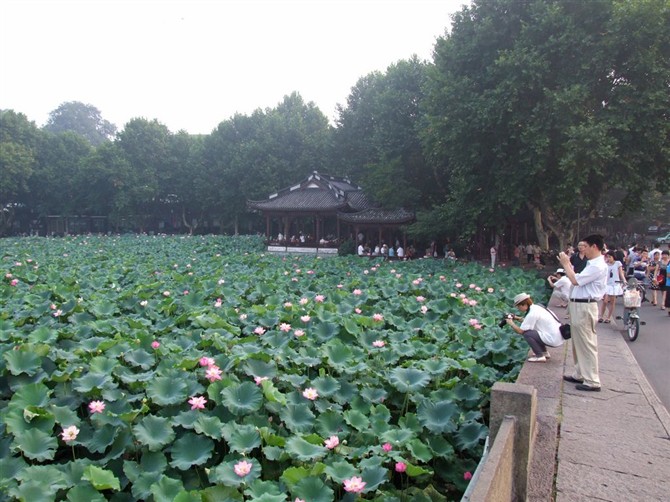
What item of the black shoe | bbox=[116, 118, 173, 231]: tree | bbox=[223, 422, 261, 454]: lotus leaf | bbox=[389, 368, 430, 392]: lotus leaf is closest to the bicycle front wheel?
the black shoe

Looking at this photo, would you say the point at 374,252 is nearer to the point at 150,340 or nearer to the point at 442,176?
the point at 442,176

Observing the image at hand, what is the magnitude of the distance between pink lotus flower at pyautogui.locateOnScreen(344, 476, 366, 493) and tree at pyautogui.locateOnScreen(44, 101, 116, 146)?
317 feet

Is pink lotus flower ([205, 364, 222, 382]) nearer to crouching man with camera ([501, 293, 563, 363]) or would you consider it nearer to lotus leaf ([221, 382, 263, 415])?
lotus leaf ([221, 382, 263, 415])

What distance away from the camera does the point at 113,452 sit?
3.01 m

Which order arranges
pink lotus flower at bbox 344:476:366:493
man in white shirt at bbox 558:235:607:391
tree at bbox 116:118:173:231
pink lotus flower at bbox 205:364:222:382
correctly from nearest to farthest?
pink lotus flower at bbox 344:476:366:493 → pink lotus flower at bbox 205:364:222:382 → man in white shirt at bbox 558:235:607:391 → tree at bbox 116:118:173:231

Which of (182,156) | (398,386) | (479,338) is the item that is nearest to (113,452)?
(398,386)

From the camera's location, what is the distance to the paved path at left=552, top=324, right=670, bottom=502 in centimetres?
309

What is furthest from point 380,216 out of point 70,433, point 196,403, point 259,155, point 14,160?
point 14,160

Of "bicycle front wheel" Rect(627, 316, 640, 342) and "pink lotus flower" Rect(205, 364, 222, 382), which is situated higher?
"pink lotus flower" Rect(205, 364, 222, 382)

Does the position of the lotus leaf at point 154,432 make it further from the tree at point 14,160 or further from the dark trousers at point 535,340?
the tree at point 14,160

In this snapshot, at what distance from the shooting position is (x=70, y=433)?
2975 millimetres

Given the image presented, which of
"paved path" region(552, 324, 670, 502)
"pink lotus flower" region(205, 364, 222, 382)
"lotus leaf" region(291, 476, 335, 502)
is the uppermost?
"pink lotus flower" region(205, 364, 222, 382)

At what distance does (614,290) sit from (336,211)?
18.8m

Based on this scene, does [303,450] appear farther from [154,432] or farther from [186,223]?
[186,223]
